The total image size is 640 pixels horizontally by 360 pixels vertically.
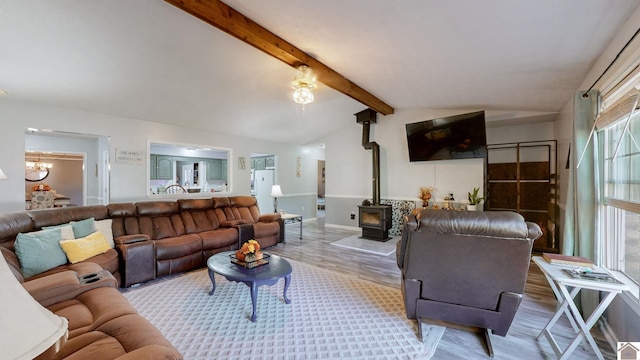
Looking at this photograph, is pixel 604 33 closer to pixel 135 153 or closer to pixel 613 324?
pixel 613 324

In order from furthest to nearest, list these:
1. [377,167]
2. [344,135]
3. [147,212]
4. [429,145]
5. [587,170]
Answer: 1. [344,135]
2. [377,167]
3. [429,145]
4. [147,212]
5. [587,170]

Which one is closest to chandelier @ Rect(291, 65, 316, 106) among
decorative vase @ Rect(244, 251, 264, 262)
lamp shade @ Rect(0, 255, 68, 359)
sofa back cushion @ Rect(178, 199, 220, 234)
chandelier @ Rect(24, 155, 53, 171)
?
decorative vase @ Rect(244, 251, 264, 262)

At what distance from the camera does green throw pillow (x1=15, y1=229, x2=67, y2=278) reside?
8.38 ft

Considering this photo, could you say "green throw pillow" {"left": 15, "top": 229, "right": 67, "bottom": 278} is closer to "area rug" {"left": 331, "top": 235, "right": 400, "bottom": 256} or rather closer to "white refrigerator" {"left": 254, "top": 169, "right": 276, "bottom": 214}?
"area rug" {"left": 331, "top": 235, "right": 400, "bottom": 256}

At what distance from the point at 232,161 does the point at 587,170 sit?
→ 5922 millimetres

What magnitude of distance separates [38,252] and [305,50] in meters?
3.54

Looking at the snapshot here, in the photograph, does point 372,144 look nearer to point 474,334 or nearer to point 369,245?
point 369,245

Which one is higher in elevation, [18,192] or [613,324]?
[18,192]

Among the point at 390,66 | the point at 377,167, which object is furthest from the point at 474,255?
the point at 377,167

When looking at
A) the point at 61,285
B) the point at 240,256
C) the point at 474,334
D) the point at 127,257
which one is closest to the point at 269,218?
the point at 240,256

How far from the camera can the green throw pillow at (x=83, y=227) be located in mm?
3078

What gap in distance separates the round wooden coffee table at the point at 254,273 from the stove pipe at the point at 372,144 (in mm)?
3572

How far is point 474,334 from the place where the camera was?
2289 millimetres

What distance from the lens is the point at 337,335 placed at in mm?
2242
